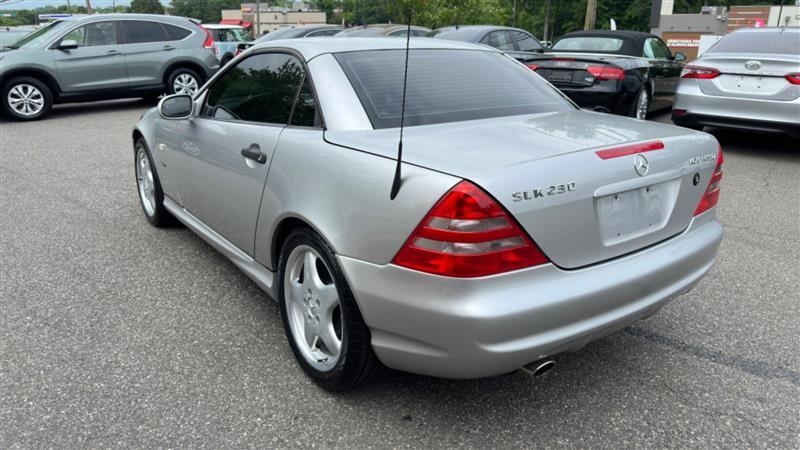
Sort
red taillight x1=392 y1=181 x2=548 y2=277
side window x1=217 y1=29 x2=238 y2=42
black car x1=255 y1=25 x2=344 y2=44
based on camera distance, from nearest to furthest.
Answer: red taillight x1=392 y1=181 x2=548 y2=277
black car x1=255 y1=25 x2=344 y2=44
side window x1=217 y1=29 x2=238 y2=42

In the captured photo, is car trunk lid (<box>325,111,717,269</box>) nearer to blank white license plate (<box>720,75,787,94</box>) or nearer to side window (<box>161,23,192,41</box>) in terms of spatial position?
blank white license plate (<box>720,75,787,94</box>)

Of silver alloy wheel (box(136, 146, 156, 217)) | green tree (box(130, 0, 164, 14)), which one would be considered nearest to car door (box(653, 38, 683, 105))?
silver alloy wheel (box(136, 146, 156, 217))

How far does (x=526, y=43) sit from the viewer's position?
11.2 meters

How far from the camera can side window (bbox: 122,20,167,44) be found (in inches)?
446

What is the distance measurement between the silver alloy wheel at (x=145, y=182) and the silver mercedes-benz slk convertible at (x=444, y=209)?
1.66 m

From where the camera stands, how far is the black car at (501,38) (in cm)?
1038

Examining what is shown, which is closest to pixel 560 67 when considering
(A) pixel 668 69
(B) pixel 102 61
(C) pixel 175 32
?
(A) pixel 668 69

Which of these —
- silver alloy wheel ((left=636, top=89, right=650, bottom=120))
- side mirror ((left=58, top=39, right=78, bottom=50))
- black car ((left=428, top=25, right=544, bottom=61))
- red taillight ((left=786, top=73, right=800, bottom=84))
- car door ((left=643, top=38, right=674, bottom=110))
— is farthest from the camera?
side mirror ((left=58, top=39, right=78, bottom=50))

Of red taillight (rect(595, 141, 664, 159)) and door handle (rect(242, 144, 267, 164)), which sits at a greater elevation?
red taillight (rect(595, 141, 664, 159))

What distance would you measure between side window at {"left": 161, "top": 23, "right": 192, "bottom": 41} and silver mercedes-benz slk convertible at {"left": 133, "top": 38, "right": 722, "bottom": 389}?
945cm

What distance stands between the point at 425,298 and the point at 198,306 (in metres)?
1.92

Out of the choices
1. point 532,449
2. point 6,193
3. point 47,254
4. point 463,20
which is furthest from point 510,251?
point 463,20

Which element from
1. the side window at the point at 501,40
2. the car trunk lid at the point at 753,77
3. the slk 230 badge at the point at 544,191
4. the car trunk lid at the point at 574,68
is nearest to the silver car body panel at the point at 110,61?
the side window at the point at 501,40

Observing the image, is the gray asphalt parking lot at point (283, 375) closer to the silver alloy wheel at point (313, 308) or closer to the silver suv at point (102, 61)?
the silver alloy wheel at point (313, 308)
